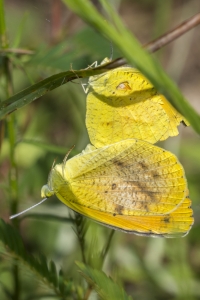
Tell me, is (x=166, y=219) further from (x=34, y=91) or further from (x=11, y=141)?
(x=34, y=91)

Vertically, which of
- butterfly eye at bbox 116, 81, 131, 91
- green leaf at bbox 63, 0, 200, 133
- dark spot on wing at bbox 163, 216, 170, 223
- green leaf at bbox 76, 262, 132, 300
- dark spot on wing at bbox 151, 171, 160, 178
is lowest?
green leaf at bbox 76, 262, 132, 300

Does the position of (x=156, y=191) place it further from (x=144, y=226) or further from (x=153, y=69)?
(x=153, y=69)

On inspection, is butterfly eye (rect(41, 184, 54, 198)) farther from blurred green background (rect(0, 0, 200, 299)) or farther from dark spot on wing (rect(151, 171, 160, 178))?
dark spot on wing (rect(151, 171, 160, 178))

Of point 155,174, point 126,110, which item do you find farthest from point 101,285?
point 126,110

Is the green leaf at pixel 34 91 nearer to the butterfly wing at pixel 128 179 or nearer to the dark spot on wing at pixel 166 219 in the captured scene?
the butterfly wing at pixel 128 179

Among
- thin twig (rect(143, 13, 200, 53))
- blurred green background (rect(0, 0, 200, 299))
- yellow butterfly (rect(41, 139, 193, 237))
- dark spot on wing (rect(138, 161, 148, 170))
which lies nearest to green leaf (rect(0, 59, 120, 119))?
thin twig (rect(143, 13, 200, 53))

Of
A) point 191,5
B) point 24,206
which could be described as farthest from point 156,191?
point 191,5
